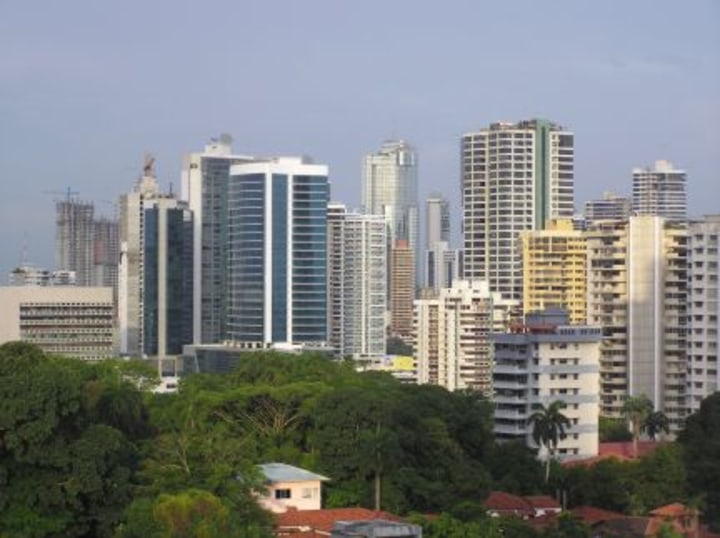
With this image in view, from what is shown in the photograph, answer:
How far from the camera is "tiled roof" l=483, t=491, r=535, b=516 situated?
457 inches

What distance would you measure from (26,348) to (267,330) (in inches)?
650

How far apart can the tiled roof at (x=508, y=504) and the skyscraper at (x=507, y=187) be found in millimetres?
18188

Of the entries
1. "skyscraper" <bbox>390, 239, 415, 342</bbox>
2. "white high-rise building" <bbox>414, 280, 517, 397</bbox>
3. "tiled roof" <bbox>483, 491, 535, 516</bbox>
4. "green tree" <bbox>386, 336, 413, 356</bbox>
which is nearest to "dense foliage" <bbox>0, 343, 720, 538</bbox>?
"tiled roof" <bbox>483, 491, 535, 516</bbox>

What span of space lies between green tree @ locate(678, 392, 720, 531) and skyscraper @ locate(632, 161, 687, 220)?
20.7m

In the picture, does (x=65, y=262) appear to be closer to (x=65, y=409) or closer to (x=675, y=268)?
(x=675, y=268)

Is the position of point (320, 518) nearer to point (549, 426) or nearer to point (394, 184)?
point (549, 426)

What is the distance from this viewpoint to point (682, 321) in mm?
19297

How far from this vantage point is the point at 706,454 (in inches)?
524

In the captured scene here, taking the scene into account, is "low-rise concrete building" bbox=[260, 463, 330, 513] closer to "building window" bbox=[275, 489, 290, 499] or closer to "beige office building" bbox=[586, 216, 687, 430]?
"building window" bbox=[275, 489, 290, 499]

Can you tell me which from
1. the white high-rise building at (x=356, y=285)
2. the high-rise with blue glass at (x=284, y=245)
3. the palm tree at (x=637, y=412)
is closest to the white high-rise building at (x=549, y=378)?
the palm tree at (x=637, y=412)

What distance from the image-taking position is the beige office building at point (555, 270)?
80.1 feet

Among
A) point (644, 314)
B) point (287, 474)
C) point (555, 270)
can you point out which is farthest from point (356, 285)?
point (287, 474)

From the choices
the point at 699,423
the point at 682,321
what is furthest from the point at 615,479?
the point at 682,321

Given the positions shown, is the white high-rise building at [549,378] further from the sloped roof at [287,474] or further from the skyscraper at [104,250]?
the skyscraper at [104,250]
